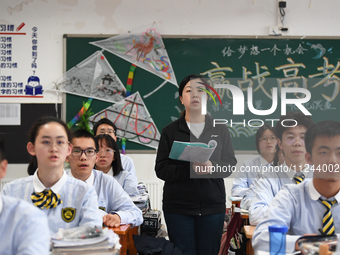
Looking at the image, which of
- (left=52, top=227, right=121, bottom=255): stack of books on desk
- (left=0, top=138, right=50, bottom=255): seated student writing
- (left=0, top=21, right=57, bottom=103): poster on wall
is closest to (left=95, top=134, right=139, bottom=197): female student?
(left=52, top=227, right=121, bottom=255): stack of books on desk

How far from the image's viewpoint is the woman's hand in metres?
2.14

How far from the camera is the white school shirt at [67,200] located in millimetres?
1612

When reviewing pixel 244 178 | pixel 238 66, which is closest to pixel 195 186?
pixel 244 178

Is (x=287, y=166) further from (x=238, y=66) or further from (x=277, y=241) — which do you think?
(x=238, y=66)

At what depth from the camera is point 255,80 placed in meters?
4.21

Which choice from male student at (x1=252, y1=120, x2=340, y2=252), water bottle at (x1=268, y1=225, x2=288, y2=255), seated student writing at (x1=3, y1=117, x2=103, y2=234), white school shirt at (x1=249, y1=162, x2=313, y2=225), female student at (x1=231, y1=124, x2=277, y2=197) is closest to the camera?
water bottle at (x1=268, y1=225, x2=288, y2=255)

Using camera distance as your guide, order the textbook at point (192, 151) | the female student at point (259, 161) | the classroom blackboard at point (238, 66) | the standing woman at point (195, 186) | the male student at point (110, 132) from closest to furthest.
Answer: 1. the textbook at point (192, 151)
2. the standing woman at point (195, 186)
3. the female student at point (259, 161)
4. the male student at point (110, 132)
5. the classroom blackboard at point (238, 66)

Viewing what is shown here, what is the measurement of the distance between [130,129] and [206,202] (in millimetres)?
2168

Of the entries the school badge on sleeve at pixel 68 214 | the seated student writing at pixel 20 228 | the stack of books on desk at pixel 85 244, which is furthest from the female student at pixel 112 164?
the seated student writing at pixel 20 228

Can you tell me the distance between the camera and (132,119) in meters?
4.21

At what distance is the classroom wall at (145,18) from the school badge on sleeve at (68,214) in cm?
288

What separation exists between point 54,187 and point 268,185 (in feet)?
4.48

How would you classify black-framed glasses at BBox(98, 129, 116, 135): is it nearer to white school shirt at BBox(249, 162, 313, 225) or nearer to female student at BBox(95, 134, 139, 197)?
female student at BBox(95, 134, 139, 197)

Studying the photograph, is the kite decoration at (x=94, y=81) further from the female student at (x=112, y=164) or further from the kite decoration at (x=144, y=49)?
the female student at (x=112, y=164)
